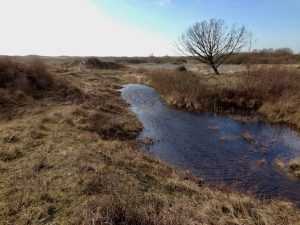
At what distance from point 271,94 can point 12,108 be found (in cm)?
1526

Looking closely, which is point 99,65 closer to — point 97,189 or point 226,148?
point 226,148

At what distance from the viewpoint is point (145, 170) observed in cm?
800

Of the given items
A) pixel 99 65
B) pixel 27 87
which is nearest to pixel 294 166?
pixel 27 87

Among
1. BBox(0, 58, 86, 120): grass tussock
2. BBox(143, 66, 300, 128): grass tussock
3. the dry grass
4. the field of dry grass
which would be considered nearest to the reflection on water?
the dry grass

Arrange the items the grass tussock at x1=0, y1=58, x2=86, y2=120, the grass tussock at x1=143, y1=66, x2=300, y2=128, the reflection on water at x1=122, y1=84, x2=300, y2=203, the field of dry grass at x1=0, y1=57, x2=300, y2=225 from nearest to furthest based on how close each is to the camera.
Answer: the field of dry grass at x1=0, y1=57, x2=300, y2=225, the reflection on water at x1=122, y1=84, x2=300, y2=203, the grass tussock at x1=0, y1=58, x2=86, y2=120, the grass tussock at x1=143, y1=66, x2=300, y2=128

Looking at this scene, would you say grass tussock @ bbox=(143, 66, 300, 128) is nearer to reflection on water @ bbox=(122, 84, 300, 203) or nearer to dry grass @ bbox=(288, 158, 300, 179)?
reflection on water @ bbox=(122, 84, 300, 203)

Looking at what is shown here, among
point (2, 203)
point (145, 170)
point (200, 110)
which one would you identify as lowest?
point (200, 110)

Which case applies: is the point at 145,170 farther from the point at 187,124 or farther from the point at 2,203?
the point at 187,124

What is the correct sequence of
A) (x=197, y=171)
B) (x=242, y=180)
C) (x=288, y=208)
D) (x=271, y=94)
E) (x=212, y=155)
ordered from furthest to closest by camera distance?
(x=271, y=94) < (x=212, y=155) < (x=197, y=171) < (x=242, y=180) < (x=288, y=208)

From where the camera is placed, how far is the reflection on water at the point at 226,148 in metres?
8.44

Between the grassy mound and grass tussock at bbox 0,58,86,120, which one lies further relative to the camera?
the grassy mound

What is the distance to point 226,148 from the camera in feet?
37.3

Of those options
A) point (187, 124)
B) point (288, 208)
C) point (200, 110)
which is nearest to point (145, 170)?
point (288, 208)

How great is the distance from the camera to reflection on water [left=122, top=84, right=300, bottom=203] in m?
8.44
